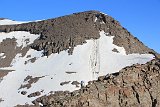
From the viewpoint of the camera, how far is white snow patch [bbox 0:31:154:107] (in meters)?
126

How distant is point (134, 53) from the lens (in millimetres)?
147000

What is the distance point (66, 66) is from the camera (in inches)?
5458

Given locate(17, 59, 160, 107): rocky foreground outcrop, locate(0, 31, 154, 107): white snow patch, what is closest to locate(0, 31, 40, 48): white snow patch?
locate(0, 31, 154, 107): white snow patch

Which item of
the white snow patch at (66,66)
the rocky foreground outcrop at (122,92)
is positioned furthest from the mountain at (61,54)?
the rocky foreground outcrop at (122,92)

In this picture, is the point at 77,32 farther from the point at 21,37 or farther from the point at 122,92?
the point at 122,92

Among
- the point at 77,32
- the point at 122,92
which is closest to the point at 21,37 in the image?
the point at 77,32

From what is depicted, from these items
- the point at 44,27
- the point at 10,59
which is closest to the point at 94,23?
the point at 44,27

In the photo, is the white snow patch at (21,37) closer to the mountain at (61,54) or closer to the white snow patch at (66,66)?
the mountain at (61,54)

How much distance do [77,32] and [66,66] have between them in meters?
23.3

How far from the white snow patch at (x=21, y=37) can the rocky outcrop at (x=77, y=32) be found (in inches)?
106

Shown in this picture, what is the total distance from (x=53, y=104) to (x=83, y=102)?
6.25ft

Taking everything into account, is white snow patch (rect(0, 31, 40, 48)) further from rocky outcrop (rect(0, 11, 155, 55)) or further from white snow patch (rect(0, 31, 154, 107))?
white snow patch (rect(0, 31, 154, 107))

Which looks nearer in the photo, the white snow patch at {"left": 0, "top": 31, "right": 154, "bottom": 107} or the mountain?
the white snow patch at {"left": 0, "top": 31, "right": 154, "bottom": 107}

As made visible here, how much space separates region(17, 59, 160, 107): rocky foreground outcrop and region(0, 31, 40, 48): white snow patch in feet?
454
